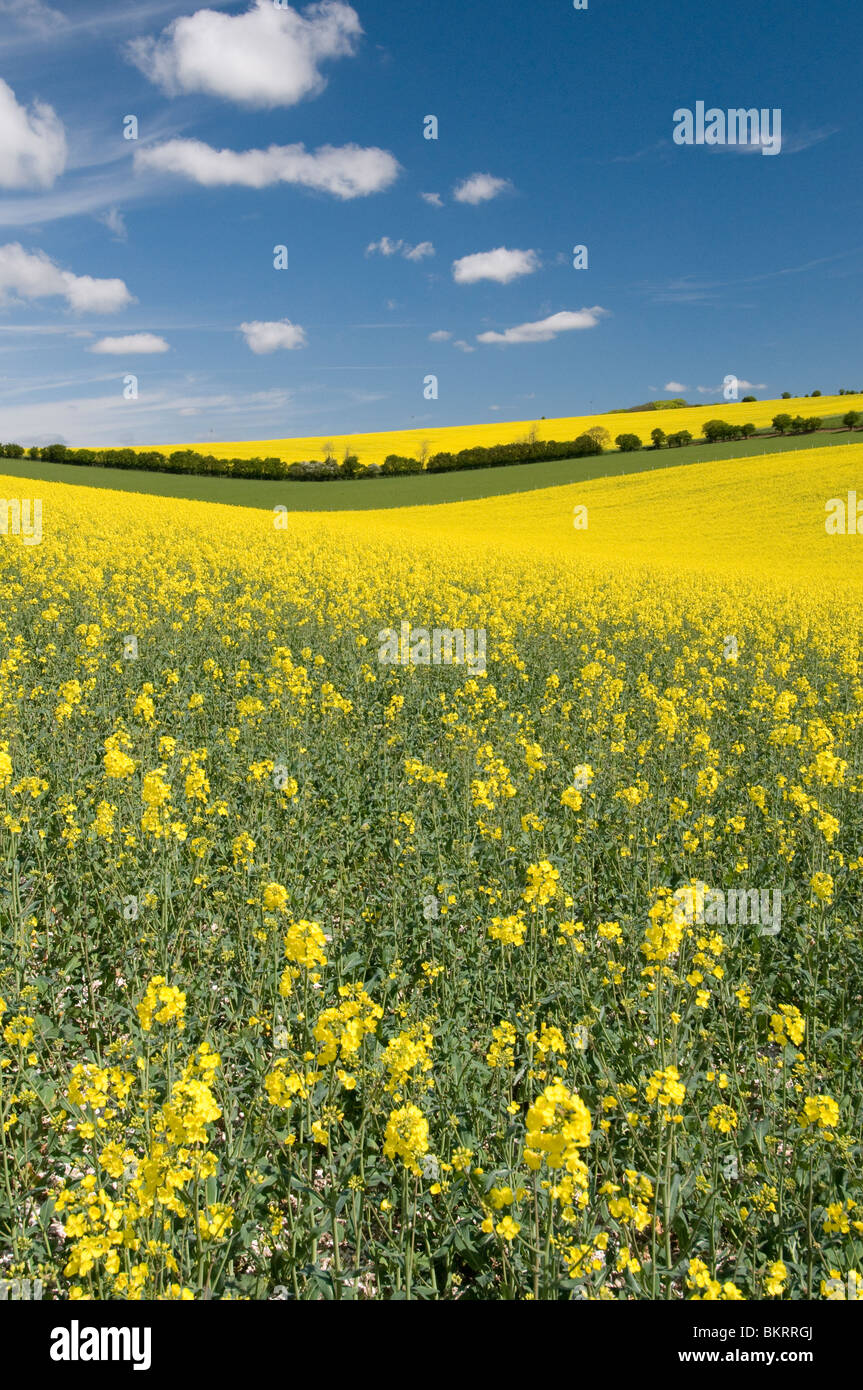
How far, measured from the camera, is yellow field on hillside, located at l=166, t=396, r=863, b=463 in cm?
7369

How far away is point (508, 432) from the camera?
89.8 m

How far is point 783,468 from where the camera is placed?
41969 millimetres

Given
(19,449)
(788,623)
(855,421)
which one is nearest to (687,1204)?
(788,623)

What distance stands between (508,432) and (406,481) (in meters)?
33.6

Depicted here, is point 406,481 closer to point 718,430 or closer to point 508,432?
point 718,430

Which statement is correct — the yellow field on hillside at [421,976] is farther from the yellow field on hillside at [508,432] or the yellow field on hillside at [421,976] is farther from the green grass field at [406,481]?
the yellow field on hillside at [508,432]

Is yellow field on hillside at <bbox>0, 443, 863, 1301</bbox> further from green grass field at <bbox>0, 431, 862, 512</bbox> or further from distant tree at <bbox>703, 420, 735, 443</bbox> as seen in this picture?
distant tree at <bbox>703, 420, 735, 443</bbox>

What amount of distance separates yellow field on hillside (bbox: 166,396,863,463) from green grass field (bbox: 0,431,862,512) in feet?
32.9

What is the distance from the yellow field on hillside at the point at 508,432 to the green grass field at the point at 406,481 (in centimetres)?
1003

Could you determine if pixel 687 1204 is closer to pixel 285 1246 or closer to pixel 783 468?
pixel 285 1246

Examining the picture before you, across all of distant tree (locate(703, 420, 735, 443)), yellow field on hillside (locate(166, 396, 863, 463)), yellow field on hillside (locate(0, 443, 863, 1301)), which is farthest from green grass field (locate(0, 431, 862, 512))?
yellow field on hillside (locate(0, 443, 863, 1301))

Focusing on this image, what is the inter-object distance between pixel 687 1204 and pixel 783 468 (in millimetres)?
45884

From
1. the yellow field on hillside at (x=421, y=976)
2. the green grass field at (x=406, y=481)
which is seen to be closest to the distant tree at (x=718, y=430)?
the green grass field at (x=406, y=481)

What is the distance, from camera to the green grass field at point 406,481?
5272 cm
